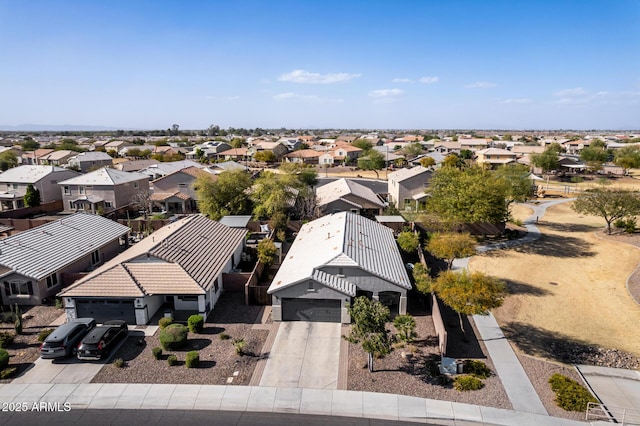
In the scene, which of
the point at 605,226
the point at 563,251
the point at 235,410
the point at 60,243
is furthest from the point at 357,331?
the point at 605,226

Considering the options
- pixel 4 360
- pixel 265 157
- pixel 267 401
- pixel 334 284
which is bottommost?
pixel 267 401

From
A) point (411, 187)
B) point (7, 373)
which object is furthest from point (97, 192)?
point (411, 187)

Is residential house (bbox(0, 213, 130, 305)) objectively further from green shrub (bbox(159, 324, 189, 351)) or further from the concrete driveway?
the concrete driveway

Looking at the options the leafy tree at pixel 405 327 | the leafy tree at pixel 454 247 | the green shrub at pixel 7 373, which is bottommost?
the green shrub at pixel 7 373

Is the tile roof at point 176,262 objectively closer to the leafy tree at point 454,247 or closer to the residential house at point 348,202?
the leafy tree at point 454,247

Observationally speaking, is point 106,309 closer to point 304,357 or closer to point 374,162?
point 304,357

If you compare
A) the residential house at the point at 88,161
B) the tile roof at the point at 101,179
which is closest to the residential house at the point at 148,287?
the tile roof at the point at 101,179

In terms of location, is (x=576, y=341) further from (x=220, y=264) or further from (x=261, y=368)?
(x=220, y=264)
